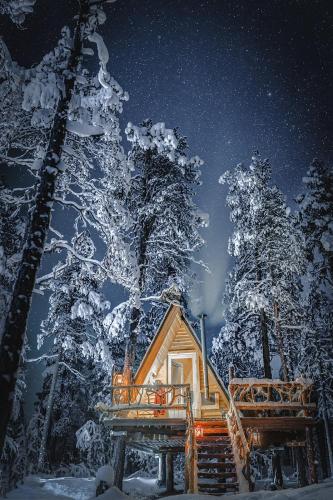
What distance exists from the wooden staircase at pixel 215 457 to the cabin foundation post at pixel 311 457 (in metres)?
2.50

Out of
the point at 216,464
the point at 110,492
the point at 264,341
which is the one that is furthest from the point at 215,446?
the point at 264,341

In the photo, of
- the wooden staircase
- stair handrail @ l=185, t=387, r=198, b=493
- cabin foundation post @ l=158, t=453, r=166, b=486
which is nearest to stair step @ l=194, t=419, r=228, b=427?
the wooden staircase

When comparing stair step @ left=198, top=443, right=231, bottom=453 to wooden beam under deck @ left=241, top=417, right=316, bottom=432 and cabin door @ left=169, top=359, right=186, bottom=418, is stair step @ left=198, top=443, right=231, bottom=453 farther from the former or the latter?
cabin door @ left=169, top=359, right=186, bottom=418

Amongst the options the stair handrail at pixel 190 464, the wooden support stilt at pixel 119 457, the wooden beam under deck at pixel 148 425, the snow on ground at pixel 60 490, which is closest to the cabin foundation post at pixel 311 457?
the stair handrail at pixel 190 464

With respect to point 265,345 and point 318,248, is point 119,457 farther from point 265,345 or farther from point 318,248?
point 318,248

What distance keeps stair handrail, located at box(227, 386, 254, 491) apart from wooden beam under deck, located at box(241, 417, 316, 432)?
20.2 inches

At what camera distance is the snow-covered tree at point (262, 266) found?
18391 mm

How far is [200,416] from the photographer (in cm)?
1577

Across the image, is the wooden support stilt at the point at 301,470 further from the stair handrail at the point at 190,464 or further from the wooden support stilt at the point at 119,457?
the wooden support stilt at the point at 119,457

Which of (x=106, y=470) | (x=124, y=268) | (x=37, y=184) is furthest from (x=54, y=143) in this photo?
(x=106, y=470)

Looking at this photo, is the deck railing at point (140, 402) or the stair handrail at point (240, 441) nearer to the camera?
the stair handrail at point (240, 441)

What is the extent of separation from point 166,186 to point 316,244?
30.5ft

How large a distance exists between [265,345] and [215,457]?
330 inches

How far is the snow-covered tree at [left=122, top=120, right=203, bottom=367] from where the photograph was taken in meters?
15.5
